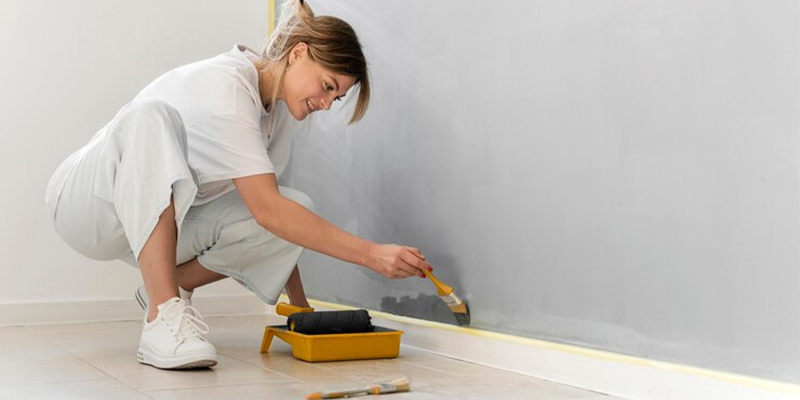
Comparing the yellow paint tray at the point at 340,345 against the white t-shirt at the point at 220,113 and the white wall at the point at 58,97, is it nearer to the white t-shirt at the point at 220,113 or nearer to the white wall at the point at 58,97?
the white t-shirt at the point at 220,113

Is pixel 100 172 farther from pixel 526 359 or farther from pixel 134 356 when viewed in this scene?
pixel 526 359

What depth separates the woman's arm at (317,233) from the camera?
179 cm

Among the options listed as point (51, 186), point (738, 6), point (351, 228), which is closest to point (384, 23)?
point (351, 228)

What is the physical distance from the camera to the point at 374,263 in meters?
1.80

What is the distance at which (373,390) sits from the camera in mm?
1495

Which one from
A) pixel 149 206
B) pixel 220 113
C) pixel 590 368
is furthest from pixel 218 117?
pixel 590 368

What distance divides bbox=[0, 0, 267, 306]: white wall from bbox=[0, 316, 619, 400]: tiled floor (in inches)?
16.3

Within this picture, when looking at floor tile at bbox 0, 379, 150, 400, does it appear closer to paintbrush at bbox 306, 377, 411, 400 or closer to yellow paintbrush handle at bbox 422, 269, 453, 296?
paintbrush at bbox 306, 377, 411, 400

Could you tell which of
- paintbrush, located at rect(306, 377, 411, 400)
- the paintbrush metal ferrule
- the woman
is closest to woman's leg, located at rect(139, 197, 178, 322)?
the woman

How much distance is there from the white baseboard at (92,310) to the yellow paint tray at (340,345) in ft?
2.76

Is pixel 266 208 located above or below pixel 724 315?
above

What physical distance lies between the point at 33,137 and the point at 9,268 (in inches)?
14.7

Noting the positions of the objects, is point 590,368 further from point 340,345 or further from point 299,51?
point 299,51

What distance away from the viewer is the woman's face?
185 centimetres
